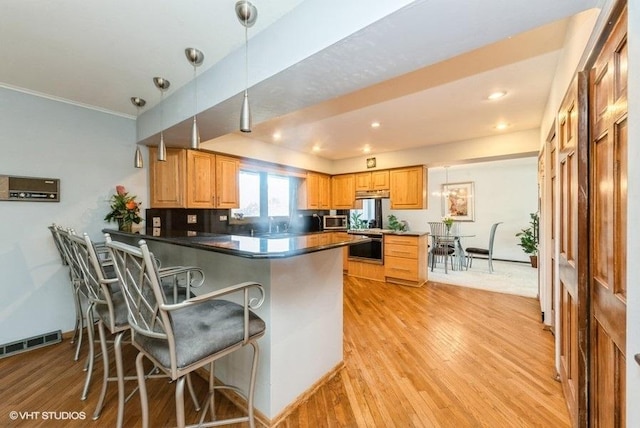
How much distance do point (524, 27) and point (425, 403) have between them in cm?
221

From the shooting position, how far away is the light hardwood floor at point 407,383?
5.31ft

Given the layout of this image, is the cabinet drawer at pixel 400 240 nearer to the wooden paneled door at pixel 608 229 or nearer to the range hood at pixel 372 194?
the range hood at pixel 372 194

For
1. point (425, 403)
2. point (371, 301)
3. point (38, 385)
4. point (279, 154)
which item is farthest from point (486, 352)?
point (279, 154)

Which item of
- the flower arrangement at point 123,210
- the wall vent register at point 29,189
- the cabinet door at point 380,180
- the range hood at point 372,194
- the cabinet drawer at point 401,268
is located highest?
the cabinet door at point 380,180

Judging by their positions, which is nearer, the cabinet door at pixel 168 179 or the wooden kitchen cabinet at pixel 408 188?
the cabinet door at pixel 168 179

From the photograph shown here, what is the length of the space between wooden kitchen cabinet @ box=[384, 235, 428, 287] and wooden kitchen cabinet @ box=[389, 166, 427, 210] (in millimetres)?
665

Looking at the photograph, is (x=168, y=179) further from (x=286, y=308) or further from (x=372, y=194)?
(x=372, y=194)

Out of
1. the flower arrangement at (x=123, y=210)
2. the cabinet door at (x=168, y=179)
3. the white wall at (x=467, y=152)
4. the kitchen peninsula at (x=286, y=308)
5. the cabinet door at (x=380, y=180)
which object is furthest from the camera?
the cabinet door at (x=380, y=180)

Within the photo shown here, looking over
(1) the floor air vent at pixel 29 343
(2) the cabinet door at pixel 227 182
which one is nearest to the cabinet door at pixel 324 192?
(2) the cabinet door at pixel 227 182

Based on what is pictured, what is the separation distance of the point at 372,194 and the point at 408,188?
737mm

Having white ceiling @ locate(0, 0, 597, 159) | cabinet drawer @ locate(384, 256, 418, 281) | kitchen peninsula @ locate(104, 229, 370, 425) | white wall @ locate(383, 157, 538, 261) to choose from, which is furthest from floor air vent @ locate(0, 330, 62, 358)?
white wall @ locate(383, 157, 538, 261)

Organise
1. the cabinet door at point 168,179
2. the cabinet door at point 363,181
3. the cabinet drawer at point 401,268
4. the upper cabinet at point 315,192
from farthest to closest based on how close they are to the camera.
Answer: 1. the cabinet door at point 363,181
2. the upper cabinet at point 315,192
3. the cabinet drawer at point 401,268
4. the cabinet door at point 168,179

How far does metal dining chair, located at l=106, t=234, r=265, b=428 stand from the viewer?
102 centimetres

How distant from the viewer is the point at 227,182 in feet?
12.8
